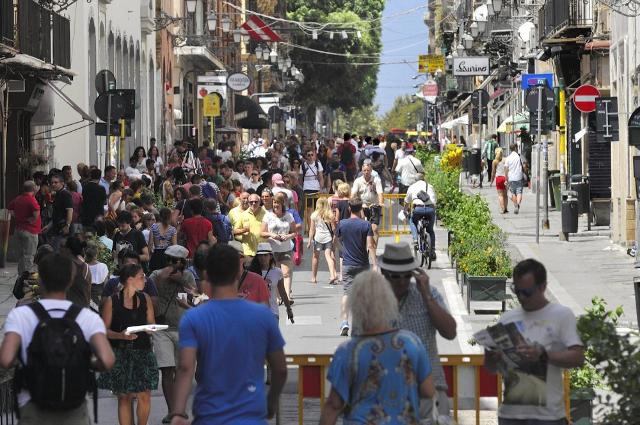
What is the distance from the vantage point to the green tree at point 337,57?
104 m

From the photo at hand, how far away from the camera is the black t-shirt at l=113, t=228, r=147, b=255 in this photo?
18375mm

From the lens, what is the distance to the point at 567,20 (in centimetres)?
3869

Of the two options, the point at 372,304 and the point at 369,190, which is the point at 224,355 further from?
the point at 369,190

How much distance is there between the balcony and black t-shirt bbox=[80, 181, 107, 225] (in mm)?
15684

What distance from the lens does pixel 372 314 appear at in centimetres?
791

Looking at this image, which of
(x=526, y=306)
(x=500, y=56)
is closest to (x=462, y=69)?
(x=500, y=56)

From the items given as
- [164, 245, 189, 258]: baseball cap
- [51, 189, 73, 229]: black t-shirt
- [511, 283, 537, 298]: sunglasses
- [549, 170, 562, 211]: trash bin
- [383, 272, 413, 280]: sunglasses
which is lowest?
[511, 283, 537, 298]: sunglasses

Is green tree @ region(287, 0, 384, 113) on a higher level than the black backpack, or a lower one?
higher

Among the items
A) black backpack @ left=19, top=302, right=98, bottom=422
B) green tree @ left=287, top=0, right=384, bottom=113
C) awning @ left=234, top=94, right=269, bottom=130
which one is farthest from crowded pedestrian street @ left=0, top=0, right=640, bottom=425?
green tree @ left=287, top=0, right=384, bottom=113

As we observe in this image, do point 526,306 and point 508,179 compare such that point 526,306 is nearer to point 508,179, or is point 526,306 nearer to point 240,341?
point 240,341

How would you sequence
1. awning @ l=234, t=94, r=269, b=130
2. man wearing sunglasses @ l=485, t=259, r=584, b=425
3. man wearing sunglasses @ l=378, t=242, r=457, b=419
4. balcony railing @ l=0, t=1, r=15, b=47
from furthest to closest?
awning @ l=234, t=94, r=269, b=130
balcony railing @ l=0, t=1, r=15, b=47
man wearing sunglasses @ l=378, t=242, r=457, b=419
man wearing sunglasses @ l=485, t=259, r=584, b=425

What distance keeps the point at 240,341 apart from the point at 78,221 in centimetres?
1817

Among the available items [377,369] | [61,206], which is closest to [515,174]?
[61,206]

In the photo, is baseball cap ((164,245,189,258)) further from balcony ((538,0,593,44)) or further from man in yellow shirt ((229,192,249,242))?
balcony ((538,0,593,44))
